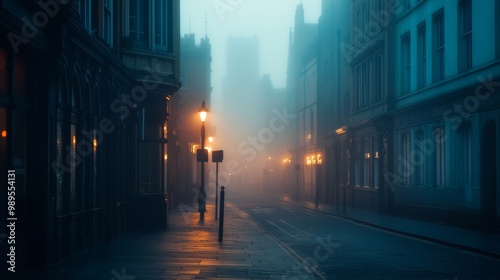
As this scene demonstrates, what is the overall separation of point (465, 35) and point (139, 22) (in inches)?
456

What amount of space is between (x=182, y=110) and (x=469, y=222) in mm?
41481

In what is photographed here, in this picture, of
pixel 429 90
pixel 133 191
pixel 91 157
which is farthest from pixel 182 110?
pixel 91 157

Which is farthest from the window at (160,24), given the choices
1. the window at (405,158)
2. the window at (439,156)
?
the window at (405,158)

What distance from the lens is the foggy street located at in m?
13.7

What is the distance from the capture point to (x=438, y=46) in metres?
31.3

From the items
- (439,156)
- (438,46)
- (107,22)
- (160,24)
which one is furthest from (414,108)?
(107,22)

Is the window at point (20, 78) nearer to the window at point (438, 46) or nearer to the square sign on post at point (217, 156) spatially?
the square sign on post at point (217, 156)

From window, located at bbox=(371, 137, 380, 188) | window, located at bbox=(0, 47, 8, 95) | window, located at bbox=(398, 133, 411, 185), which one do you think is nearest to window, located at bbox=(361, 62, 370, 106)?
window, located at bbox=(371, 137, 380, 188)

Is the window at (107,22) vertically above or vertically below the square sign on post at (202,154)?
above

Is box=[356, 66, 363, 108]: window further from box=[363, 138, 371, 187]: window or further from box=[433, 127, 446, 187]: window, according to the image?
box=[433, 127, 446, 187]: window

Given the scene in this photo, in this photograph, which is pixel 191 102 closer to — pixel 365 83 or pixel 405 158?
pixel 365 83

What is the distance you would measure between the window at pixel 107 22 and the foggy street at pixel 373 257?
7513 mm

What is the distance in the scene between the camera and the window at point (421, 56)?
33.4 metres

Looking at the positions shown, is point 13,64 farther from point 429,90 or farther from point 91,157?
point 429,90
